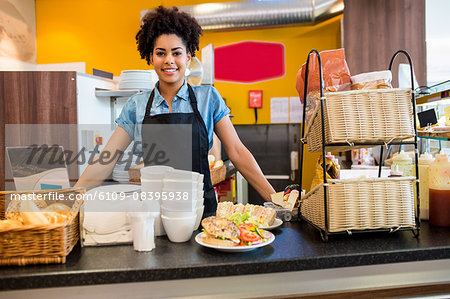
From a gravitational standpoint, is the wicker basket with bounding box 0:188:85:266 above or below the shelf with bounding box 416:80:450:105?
below

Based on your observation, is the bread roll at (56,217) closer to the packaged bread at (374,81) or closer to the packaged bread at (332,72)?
the packaged bread at (332,72)

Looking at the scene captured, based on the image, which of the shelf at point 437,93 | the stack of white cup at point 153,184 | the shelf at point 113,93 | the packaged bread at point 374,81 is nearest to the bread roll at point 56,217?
the stack of white cup at point 153,184

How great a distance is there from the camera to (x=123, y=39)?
584 cm

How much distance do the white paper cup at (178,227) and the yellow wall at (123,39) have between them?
430 cm

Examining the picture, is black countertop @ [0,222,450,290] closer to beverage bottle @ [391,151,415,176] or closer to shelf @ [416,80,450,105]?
beverage bottle @ [391,151,415,176]

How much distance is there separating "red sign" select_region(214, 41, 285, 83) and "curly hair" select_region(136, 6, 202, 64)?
365 cm

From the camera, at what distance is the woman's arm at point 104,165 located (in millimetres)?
1847

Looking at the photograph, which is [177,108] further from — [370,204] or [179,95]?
[370,204]

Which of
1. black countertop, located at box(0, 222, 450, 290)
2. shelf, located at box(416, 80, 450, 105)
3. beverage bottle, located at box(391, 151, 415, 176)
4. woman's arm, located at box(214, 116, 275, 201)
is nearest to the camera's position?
black countertop, located at box(0, 222, 450, 290)

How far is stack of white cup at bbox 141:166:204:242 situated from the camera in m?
1.27

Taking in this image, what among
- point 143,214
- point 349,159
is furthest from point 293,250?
point 349,159

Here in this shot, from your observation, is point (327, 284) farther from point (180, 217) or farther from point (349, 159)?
point (349, 159)

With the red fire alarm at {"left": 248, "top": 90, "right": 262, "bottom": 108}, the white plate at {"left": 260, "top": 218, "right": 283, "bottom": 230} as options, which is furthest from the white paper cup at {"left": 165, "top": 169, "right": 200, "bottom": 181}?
the red fire alarm at {"left": 248, "top": 90, "right": 262, "bottom": 108}

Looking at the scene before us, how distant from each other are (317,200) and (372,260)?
0.29 m
